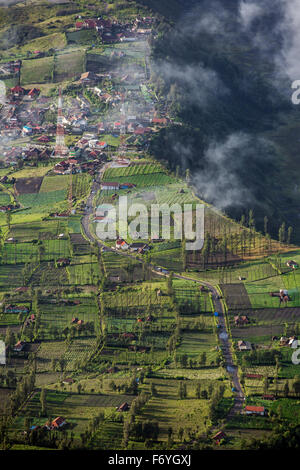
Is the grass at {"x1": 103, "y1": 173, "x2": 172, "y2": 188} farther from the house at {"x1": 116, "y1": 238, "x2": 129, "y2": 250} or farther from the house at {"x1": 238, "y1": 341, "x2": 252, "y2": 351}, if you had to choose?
the house at {"x1": 238, "y1": 341, "x2": 252, "y2": 351}

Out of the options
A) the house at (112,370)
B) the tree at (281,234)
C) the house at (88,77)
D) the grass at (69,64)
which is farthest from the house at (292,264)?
the grass at (69,64)

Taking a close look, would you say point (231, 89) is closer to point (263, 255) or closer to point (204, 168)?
point (204, 168)

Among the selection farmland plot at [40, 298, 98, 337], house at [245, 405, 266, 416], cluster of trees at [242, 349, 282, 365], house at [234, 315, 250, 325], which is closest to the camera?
house at [245, 405, 266, 416]

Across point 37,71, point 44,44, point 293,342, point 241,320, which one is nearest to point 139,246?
point 241,320

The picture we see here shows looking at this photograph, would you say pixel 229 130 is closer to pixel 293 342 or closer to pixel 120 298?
pixel 120 298

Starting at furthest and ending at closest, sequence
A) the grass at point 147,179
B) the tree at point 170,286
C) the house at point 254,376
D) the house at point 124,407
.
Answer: the grass at point 147,179
the tree at point 170,286
the house at point 254,376
the house at point 124,407

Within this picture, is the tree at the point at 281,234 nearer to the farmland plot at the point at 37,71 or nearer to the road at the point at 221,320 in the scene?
the road at the point at 221,320

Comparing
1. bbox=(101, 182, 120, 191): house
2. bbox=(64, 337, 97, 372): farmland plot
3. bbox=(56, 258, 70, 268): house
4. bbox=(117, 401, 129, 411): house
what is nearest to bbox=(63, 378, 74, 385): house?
bbox=(64, 337, 97, 372): farmland plot
